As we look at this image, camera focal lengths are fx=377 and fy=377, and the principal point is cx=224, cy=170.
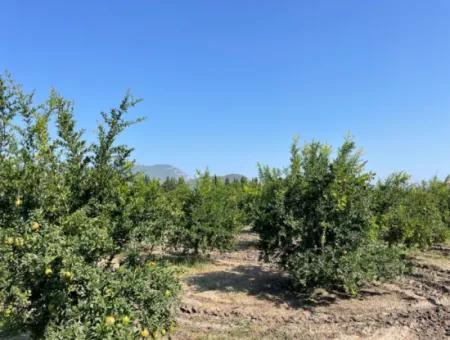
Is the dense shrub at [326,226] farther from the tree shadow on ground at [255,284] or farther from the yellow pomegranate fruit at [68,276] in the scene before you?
the yellow pomegranate fruit at [68,276]

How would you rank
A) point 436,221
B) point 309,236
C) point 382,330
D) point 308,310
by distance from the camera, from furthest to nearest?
point 436,221
point 309,236
point 308,310
point 382,330

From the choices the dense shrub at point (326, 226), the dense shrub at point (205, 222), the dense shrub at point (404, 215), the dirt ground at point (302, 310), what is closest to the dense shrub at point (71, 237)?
the dirt ground at point (302, 310)

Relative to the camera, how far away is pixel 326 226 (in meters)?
7.55

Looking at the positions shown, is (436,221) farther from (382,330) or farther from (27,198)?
(27,198)

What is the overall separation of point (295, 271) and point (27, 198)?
5.32m

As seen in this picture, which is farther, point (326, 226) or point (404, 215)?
point (404, 215)

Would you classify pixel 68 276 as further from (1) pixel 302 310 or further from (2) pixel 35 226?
(1) pixel 302 310

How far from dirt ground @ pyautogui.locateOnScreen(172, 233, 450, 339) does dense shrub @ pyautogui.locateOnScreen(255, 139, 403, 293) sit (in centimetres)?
52

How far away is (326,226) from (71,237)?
527 centimetres

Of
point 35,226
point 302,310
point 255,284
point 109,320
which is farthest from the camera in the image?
point 255,284

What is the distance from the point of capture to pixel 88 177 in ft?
14.3

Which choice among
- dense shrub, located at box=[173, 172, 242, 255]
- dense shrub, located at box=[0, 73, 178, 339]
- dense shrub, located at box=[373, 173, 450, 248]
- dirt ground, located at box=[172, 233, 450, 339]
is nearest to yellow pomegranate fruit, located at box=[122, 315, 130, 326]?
dense shrub, located at box=[0, 73, 178, 339]

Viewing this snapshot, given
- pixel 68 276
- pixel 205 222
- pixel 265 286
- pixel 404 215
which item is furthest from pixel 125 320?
pixel 404 215

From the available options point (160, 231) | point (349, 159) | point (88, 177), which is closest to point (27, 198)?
point (88, 177)
